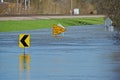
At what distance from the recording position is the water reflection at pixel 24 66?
55.4 ft

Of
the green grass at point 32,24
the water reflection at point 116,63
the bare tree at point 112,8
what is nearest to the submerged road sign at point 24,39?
the water reflection at point 116,63

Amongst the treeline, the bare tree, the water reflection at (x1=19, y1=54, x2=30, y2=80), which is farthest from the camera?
the treeline

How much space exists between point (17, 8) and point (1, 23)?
38.0m

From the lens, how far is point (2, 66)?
19.9 metres

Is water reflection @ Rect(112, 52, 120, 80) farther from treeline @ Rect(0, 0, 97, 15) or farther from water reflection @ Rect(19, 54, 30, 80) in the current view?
treeline @ Rect(0, 0, 97, 15)

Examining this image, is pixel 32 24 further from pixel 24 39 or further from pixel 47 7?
pixel 47 7

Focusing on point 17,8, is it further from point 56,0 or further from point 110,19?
point 110,19

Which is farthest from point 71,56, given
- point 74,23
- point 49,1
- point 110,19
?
point 49,1

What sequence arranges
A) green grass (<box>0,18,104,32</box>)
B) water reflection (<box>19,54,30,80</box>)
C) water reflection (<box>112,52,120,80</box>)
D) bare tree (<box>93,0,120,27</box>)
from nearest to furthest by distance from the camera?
water reflection (<box>19,54,30,80</box>), water reflection (<box>112,52,120,80</box>), bare tree (<box>93,0,120,27</box>), green grass (<box>0,18,104,32</box>)

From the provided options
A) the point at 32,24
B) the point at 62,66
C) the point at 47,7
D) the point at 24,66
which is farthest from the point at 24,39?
the point at 47,7

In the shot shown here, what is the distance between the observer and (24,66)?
20.0 m

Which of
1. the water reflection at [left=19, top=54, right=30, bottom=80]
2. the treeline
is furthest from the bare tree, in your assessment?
the treeline

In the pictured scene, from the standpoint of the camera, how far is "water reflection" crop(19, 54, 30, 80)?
16891 millimetres

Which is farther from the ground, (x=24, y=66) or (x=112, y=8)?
(x=112, y=8)
